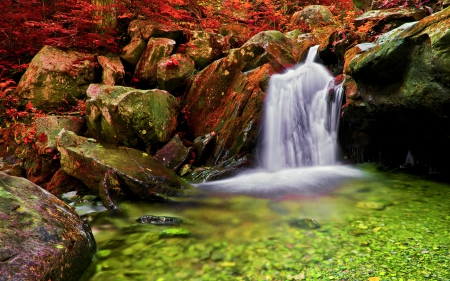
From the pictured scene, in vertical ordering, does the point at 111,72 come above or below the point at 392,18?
below

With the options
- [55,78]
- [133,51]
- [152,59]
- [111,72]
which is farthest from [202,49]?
[55,78]

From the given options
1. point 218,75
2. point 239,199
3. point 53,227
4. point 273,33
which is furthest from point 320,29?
point 53,227

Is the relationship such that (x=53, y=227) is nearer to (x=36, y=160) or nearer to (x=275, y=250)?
(x=275, y=250)

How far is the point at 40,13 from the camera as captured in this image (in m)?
9.18

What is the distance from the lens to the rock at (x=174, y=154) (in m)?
6.66

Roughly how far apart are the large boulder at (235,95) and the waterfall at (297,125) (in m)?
0.39

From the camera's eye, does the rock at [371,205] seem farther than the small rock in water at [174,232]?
Yes

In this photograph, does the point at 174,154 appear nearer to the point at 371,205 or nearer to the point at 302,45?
the point at 371,205

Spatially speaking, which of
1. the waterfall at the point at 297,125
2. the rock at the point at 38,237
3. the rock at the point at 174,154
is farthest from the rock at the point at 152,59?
the rock at the point at 38,237

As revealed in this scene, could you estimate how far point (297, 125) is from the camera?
288 inches

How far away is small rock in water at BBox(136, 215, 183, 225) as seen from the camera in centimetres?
412

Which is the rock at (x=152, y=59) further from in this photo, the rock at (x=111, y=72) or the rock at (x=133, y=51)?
the rock at (x=111, y=72)

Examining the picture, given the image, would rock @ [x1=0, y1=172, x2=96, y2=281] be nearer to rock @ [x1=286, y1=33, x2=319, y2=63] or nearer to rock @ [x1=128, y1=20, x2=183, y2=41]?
rock @ [x1=128, y1=20, x2=183, y2=41]

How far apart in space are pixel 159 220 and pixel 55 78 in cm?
614
